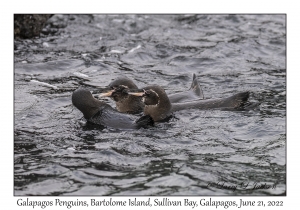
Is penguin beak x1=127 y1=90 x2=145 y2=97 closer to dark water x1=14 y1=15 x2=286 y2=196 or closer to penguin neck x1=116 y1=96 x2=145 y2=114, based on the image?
penguin neck x1=116 y1=96 x2=145 y2=114

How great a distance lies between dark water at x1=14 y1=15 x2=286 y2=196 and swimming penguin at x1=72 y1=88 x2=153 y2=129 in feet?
0.51

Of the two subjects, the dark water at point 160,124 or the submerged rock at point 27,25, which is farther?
the submerged rock at point 27,25

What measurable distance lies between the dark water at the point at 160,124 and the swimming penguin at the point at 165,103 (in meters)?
0.18

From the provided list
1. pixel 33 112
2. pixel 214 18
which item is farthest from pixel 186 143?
pixel 214 18

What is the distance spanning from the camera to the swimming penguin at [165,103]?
38.7 feet

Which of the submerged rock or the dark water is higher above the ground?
the submerged rock

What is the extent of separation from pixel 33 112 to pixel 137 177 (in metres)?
3.71

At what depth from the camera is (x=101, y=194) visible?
8.38 m

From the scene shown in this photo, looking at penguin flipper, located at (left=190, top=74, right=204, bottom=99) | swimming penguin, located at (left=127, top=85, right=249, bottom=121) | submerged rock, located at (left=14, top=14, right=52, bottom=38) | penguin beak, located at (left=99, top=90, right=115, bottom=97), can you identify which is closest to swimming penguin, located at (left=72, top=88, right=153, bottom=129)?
penguin beak, located at (left=99, top=90, right=115, bottom=97)

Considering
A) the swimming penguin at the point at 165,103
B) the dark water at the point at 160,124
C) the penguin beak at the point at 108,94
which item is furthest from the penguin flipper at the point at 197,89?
the penguin beak at the point at 108,94

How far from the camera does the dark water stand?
8.91 m

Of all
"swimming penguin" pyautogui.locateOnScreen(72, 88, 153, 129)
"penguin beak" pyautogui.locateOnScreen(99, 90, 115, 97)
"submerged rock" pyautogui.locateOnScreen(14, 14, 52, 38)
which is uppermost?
"submerged rock" pyautogui.locateOnScreen(14, 14, 52, 38)

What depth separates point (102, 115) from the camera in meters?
11.3

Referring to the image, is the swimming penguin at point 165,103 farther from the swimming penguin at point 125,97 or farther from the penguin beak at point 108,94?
the penguin beak at point 108,94
